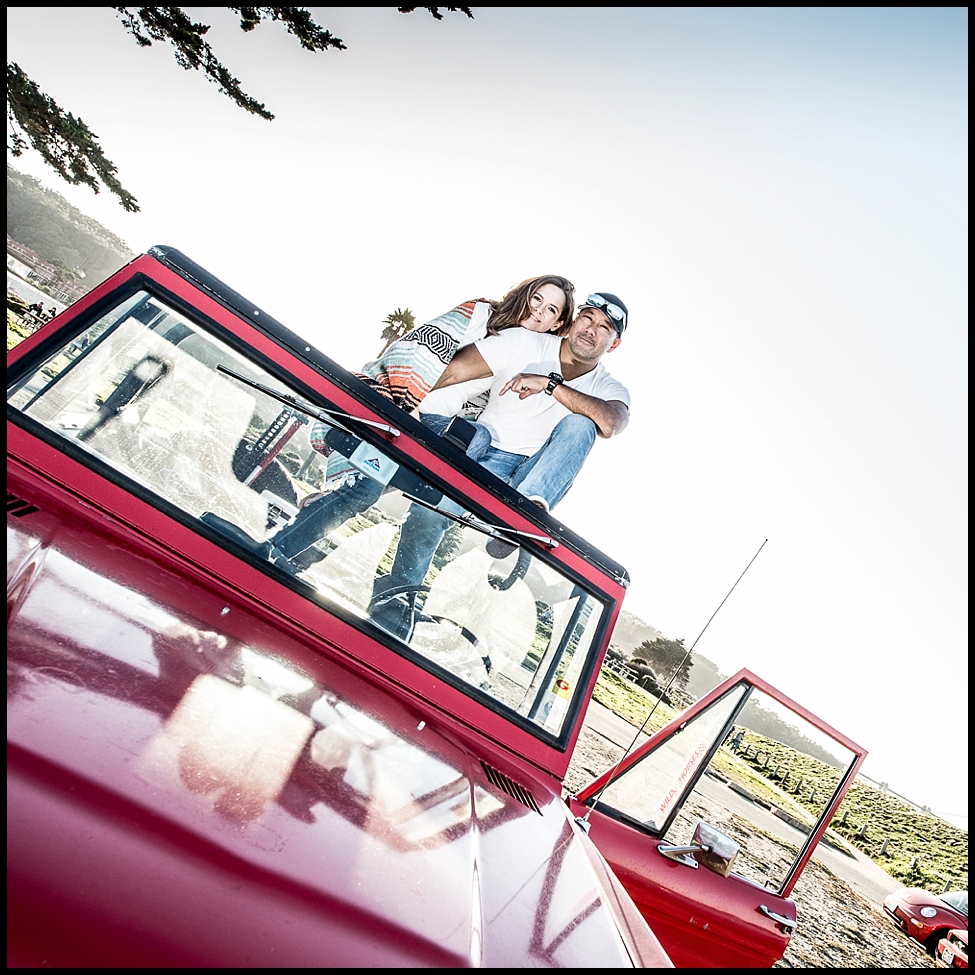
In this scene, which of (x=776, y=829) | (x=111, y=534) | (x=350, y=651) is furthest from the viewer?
(x=776, y=829)

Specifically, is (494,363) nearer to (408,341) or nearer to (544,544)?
(408,341)

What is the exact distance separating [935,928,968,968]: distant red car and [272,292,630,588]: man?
989cm

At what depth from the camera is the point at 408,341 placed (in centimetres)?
264

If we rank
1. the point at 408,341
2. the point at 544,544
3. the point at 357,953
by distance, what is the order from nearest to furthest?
the point at 357,953 < the point at 544,544 < the point at 408,341

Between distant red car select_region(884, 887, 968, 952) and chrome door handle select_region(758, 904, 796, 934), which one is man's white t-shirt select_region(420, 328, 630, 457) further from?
distant red car select_region(884, 887, 968, 952)

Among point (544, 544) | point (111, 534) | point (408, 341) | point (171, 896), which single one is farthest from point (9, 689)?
point (408, 341)

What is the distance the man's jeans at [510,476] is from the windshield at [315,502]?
0.04 feet

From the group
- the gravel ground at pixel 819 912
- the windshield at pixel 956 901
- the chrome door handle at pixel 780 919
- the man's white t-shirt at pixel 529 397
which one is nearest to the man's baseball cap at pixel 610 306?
the man's white t-shirt at pixel 529 397

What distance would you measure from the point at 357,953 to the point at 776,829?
13585mm

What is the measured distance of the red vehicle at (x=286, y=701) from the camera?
767mm

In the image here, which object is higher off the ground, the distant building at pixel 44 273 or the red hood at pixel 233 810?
the distant building at pixel 44 273

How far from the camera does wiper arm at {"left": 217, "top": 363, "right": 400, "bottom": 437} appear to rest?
6.08 feet

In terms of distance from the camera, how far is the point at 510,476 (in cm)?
305

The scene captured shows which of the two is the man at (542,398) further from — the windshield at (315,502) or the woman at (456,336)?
the windshield at (315,502)
